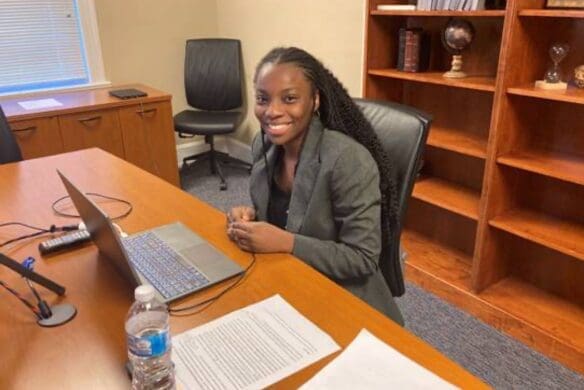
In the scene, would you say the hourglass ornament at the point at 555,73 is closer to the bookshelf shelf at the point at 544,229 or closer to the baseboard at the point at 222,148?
the bookshelf shelf at the point at 544,229

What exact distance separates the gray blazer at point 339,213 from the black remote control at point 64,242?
1.83 ft

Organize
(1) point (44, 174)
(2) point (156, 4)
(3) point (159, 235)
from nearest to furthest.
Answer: (3) point (159, 235), (1) point (44, 174), (2) point (156, 4)

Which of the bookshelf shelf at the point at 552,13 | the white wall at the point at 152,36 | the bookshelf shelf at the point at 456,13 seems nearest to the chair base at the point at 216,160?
the white wall at the point at 152,36

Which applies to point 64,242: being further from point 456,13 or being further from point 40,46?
point 40,46

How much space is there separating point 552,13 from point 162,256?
1.54 metres

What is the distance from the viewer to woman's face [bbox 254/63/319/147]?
1.32 meters

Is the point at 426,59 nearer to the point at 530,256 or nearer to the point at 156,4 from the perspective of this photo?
the point at 530,256

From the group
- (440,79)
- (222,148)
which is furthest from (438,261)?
(222,148)

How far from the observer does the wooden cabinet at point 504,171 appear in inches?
76.2

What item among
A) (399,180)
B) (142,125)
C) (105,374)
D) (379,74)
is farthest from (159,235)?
(142,125)

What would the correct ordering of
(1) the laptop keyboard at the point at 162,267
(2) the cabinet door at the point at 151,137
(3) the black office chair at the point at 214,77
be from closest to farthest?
(1) the laptop keyboard at the point at 162,267 → (2) the cabinet door at the point at 151,137 → (3) the black office chair at the point at 214,77

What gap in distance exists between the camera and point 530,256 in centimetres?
231

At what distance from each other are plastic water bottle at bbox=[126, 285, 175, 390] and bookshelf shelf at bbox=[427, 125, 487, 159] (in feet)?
5.39

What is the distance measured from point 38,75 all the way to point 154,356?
340 cm
